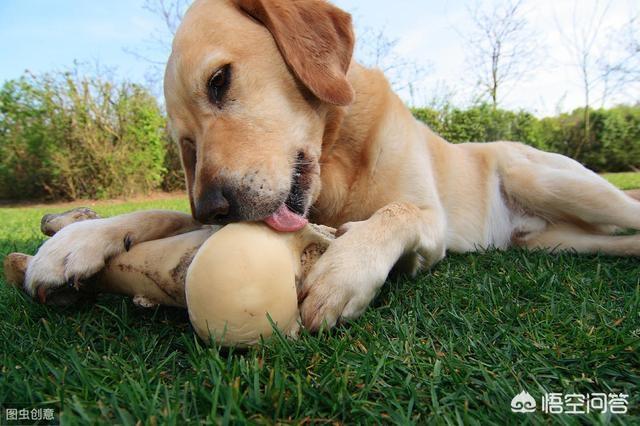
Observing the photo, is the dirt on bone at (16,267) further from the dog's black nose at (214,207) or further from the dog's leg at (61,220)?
the dog's black nose at (214,207)

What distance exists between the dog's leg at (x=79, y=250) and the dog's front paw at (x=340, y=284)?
76 cm

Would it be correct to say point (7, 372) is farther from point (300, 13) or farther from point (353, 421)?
point (300, 13)

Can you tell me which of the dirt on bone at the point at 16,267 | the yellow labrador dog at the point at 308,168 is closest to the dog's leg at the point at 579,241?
the yellow labrador dog at the point at 308,168

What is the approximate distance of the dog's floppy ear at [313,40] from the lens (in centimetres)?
201

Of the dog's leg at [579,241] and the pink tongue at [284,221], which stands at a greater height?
the pink tongue at [284,221]

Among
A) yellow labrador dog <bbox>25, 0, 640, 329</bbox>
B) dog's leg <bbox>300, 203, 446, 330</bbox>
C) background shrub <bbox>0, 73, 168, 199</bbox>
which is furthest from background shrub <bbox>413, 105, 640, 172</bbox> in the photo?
dog's leg <bbox>300, 203, 446, 330</bbox>

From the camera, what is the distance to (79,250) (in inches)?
62.8

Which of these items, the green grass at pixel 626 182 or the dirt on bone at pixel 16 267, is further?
the green grass at pixel 626 182

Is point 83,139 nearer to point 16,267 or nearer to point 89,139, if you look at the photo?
point 89,139

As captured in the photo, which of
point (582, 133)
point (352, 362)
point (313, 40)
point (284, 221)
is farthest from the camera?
point (582, 133)

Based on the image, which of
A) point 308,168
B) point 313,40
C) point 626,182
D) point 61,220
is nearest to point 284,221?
point 308,168

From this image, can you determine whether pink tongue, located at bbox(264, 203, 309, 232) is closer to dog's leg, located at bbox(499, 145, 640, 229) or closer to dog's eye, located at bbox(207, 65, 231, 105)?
dog's eye, located at bbox(207, 65, 231, 105)

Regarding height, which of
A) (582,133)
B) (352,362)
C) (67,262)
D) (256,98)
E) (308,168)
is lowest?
(352,362)

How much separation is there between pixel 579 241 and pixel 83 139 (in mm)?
12922
